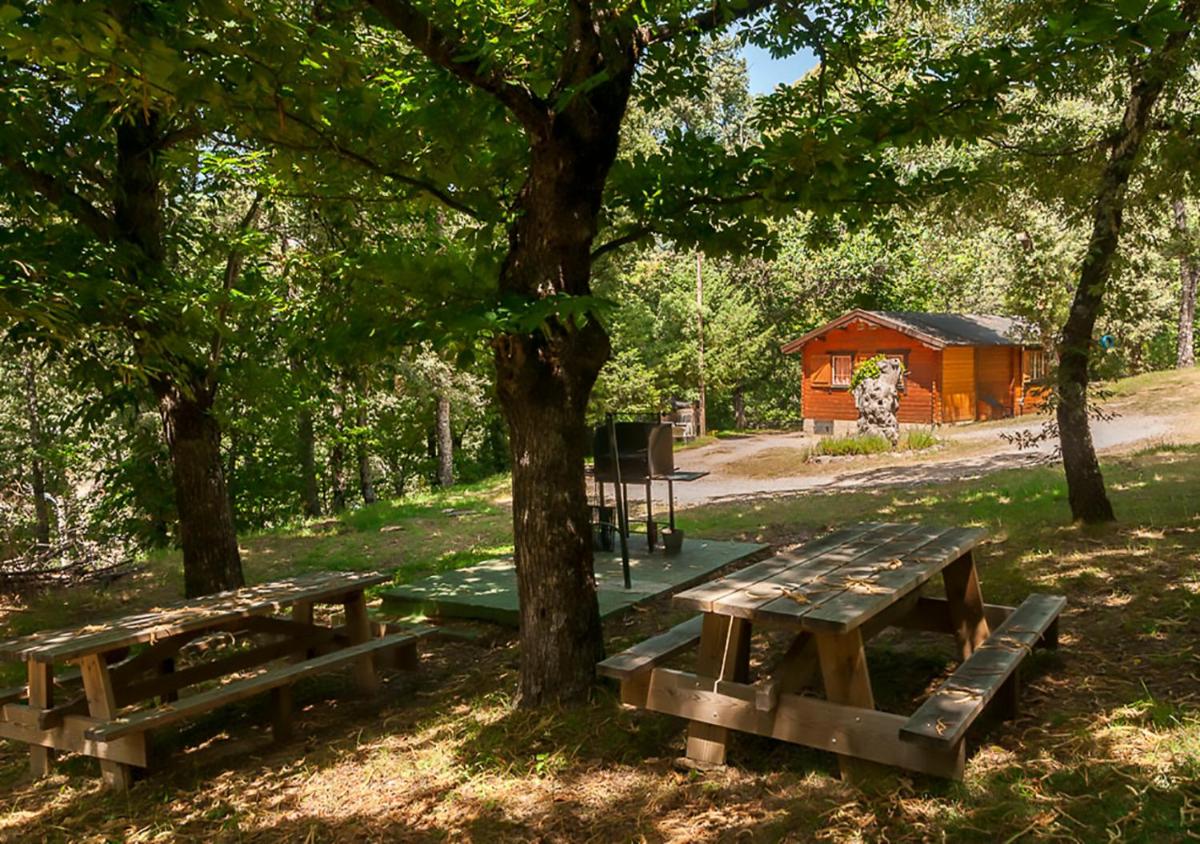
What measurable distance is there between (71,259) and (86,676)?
10.8ft

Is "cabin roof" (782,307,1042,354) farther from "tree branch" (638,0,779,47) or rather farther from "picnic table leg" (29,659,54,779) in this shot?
"picnic table leg" (29,659,54,779)

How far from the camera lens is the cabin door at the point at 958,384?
26609mm

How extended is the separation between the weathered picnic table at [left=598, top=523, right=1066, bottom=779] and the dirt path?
10954 mm

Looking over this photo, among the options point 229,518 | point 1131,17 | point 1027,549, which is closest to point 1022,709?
point 1131,17

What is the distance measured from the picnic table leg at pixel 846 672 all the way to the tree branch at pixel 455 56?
2.91m

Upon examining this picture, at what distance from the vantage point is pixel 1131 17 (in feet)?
10.1

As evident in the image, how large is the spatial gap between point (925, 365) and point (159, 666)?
2540 cm

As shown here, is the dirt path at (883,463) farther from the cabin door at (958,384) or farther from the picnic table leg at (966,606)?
the picnic table leg at (966,606)

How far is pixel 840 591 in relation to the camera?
3660 mm

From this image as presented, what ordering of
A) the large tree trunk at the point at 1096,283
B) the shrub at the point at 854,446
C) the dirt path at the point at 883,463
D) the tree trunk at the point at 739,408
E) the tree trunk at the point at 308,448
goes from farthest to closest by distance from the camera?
1. the tree trunk at the point at 739,408
2. the shrub at the point at 854,446
3. the tree trunk at the point at 308,448
4. the dirt path at the point at 883,463
5. the large tree trunk at the point at 1096,283

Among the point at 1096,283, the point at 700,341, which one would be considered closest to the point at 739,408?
the point at 700,341

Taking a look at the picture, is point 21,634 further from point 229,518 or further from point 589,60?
point 589,60

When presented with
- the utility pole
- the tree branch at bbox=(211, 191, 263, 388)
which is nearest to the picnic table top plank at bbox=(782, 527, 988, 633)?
the tree branch at bbox=(211, 191, 263, 388)

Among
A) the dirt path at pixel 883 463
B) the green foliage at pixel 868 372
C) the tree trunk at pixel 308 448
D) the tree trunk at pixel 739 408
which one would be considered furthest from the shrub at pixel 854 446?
the tree trunk at pixel 739 408
